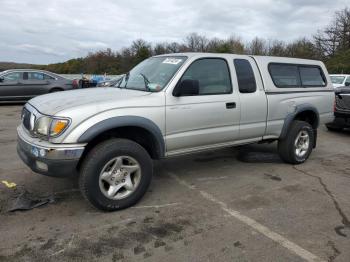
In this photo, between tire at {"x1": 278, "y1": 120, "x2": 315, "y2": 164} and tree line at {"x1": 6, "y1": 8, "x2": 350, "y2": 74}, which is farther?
tree line at {"x1": 6, "y1": 8, "x2": 350, "y2": 74}

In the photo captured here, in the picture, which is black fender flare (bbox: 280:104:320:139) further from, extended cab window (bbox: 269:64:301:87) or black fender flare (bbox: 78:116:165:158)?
black fender flare (bbox: 78:116:165:158)

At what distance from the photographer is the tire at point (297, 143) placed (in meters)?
5.86

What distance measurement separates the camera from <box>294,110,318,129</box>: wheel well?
20.2 feet

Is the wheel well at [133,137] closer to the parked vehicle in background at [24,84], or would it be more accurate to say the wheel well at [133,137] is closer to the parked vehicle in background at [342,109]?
the parked vehicle in background at [342,109]

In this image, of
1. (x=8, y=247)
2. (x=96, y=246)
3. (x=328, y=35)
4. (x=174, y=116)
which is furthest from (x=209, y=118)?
(x=328, y=35)

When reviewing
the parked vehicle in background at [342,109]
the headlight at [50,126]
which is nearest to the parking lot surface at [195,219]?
the headlight at [50,126]

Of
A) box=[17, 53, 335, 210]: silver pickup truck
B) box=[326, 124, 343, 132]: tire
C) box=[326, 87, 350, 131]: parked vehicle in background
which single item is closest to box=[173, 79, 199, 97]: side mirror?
box=[17, 53, 335, 210]: silver pickup truck

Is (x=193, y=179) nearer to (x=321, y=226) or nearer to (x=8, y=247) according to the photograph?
(x=321, y=226)

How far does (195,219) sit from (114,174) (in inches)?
40.0

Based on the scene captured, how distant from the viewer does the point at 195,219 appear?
151 inches

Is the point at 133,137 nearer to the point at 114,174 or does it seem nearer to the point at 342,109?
the point at 114,174

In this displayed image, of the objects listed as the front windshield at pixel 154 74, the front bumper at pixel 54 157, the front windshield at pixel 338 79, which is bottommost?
the front bumper at pixel 54 157

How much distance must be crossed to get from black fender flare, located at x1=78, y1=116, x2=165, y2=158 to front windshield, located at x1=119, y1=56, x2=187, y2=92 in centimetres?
52

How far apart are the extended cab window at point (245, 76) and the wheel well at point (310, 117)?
140 centimetres
